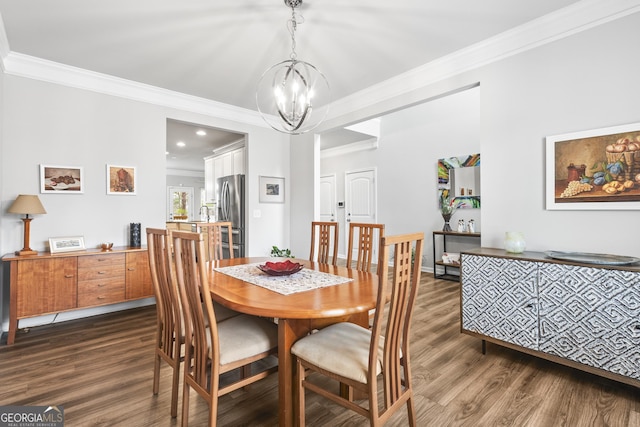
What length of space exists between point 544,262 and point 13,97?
488 cm

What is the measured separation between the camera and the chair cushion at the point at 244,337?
59.7 inches

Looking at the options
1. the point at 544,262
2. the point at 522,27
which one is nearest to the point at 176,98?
the point at 522,27

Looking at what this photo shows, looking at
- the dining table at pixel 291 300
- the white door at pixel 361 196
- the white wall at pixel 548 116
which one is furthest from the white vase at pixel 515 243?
the white door at pixel 361 196

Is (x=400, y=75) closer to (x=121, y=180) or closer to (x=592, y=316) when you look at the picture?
(x=592, y=316)

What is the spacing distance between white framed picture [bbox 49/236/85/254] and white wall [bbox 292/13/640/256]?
4052mm

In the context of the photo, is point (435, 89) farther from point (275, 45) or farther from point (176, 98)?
point (176, 98)

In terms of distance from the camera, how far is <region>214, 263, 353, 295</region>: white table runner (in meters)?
1.75

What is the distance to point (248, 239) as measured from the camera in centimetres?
452

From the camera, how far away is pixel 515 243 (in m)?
2.41

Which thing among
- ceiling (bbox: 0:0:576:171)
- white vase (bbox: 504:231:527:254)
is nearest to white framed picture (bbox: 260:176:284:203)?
ceiling (bbox: 0:0:576:171)

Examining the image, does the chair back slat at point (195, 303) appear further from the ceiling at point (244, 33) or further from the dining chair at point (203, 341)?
the ceiling at point (244, 33)

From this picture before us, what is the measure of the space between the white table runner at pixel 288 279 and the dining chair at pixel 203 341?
28cm

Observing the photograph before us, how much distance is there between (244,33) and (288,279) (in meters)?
2.11

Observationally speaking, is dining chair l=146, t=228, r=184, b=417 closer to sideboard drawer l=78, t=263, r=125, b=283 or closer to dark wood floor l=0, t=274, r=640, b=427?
dark wood floor l=0, t=274, r=640, b=427
